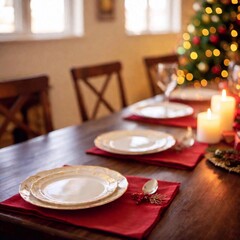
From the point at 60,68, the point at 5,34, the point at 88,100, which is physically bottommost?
the point at 88,100

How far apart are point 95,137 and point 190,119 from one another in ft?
1.53

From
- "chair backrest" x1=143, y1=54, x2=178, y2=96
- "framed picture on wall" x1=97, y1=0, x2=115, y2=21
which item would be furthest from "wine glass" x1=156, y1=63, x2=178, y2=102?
"framed picture on wall" x1=97, y1=0, x2=115, y2=21

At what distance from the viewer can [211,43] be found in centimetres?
431

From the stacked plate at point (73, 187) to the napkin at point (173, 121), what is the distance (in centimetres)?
68

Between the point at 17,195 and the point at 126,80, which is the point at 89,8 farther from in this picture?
the point at 17,195

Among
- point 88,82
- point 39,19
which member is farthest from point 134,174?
point 39,19

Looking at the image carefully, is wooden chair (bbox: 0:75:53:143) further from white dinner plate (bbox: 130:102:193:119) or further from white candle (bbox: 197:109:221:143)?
white candle (bbox: 197:109:221:143)

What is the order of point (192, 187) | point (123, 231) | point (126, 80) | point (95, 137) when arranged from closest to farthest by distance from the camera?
1. point (123, 231)
2. point (192, 187)
3. point (95, 137)
4. point (126, 80)

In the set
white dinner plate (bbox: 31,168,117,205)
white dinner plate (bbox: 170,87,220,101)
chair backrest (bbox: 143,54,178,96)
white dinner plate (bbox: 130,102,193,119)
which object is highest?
chair backrest (bbox: 143,54,178,96)

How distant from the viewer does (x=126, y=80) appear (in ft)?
14.4

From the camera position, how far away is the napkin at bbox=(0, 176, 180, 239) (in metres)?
0.89

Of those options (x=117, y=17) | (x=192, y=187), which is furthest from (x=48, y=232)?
(x=117, y=17)

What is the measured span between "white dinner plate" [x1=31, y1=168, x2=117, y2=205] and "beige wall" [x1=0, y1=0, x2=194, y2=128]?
195 cm

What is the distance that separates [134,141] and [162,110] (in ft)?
1.64
